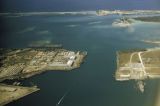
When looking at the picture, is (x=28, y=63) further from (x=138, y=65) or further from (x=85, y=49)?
(x=138, y=65)

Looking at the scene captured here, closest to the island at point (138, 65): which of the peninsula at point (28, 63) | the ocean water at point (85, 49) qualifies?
the ocean water at point (85, 49)

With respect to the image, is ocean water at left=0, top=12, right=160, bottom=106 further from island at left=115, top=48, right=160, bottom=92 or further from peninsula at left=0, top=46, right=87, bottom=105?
peninsula at left=0, top=46, right=87, bottom=105

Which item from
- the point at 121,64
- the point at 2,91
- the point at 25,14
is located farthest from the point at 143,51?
the point at 25,14

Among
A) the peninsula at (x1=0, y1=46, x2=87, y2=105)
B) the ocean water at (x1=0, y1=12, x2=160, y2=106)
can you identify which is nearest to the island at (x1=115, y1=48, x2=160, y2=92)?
the ocean water at (x1=0, y1=12, x2=160, y2=106)

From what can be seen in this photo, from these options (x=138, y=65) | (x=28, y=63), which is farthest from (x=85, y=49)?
(x=138, y=65)

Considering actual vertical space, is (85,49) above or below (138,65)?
above

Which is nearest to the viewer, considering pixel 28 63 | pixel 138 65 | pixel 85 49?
pixel 138 65

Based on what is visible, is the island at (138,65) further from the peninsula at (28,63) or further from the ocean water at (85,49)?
the peninsula at (28,63)

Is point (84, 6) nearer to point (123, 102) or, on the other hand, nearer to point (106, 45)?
point (106, 45)
